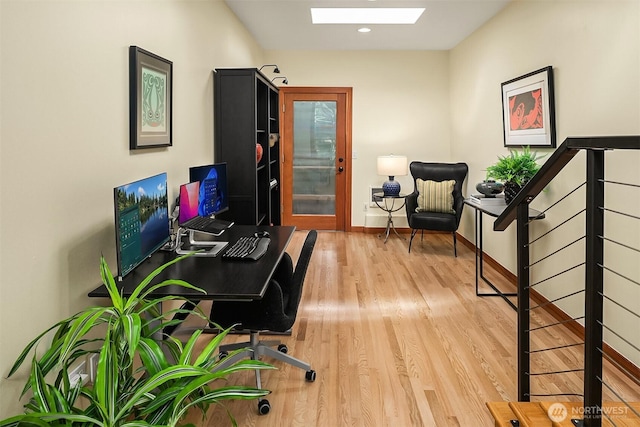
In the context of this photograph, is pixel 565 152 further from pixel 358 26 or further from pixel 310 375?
pixel 358 26

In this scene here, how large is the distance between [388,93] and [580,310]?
14.0 ft

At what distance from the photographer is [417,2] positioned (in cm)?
432

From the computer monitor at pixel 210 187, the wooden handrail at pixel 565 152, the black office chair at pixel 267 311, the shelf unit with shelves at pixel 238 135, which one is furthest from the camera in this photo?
the shelf unit with shelves at pixel 238 135

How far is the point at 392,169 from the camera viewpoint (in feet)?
21.1

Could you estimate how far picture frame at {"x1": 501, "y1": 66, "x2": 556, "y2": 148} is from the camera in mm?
3707

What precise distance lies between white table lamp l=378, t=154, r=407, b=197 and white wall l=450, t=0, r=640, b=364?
4.60 ft

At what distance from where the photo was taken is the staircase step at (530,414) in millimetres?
1781

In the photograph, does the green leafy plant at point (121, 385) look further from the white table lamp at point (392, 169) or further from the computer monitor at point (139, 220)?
the white table lamp at point (392, 169)

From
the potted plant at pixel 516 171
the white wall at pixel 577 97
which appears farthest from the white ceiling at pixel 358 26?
the potted plant at pixel 516 171

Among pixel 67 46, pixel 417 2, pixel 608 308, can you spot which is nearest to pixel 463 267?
pixel 608 308

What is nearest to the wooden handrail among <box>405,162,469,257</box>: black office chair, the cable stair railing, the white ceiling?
the cable stair railing

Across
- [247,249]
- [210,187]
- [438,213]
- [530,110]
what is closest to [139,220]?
[247,249]

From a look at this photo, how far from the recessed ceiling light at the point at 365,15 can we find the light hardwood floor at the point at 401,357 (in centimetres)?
251

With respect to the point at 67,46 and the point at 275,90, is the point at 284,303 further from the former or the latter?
the point at 275,90
